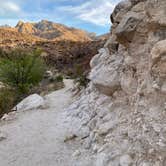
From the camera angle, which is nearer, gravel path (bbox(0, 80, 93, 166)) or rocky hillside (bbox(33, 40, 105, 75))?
gravel path (bbox(0, 80, 93, 166))

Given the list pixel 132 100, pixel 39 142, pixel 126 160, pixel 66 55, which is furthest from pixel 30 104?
pixel 66 55

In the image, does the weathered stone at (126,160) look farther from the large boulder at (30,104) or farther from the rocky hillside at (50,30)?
the rocky hillside at (50,30)

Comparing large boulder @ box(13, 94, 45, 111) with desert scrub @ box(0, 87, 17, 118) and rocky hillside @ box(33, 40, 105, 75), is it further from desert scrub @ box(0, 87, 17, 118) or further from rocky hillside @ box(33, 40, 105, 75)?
rocky hillside @ box(33, 40, 105, 75)

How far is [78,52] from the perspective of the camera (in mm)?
31828

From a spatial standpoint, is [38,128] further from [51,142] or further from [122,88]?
[122,88]

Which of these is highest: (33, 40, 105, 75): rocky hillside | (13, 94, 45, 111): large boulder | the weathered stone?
(33, 40, 105, 75): rocky hillside

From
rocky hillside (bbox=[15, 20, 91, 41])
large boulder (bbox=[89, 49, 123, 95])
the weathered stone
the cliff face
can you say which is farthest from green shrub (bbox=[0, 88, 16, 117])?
rocky hillside (bbox=[15, 20, 91, 41])

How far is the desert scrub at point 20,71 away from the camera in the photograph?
1287 centimetres

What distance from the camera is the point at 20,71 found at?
1301 cm

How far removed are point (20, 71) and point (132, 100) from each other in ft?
26.5

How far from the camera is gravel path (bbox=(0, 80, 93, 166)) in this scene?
5.75 m

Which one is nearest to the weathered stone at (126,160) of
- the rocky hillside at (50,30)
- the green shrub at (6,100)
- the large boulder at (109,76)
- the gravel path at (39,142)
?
the gravel path at (39,142)

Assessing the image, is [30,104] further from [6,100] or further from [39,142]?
[39,142]

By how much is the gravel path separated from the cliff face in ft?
1.26
